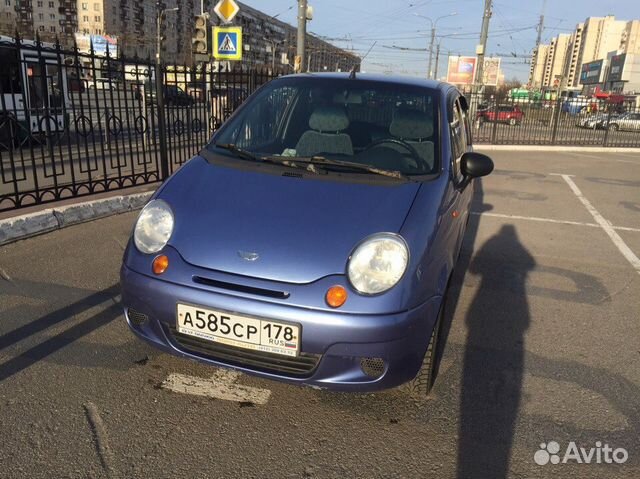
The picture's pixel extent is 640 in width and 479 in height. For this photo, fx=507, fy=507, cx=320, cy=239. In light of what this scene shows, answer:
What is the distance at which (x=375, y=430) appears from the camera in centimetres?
249

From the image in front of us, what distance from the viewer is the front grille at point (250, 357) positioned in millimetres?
2273

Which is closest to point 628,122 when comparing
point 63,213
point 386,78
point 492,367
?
point 386,78

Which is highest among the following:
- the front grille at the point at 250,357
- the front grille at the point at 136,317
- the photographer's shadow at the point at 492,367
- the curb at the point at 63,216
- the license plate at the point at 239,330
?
the license plate at the point at 239,330

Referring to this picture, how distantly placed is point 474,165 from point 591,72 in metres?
116

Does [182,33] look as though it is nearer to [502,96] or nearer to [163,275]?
[502,96]

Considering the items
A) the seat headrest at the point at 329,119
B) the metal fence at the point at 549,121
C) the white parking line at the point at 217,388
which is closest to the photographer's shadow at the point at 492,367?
the white parking line at the point at 217,388

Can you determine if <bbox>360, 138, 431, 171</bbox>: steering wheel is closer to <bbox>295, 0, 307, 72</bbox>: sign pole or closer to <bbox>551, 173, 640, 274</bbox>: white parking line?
<bbox>551, 173, 640, 274</bbox>: white parking line

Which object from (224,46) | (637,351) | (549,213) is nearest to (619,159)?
(549,213)

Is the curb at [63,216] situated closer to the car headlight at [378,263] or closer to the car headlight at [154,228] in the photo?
the car headlight at [154,228]

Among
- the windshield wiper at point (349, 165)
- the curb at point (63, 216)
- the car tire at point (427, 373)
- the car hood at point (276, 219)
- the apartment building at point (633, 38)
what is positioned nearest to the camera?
the car hood at point (276, 219)

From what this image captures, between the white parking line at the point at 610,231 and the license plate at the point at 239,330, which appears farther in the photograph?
the white parking line at the point at 610,231

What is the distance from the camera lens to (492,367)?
3.12 m

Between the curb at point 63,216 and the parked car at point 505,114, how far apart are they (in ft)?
48.9

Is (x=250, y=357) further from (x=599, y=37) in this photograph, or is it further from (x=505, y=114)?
(x=599, y=37)
